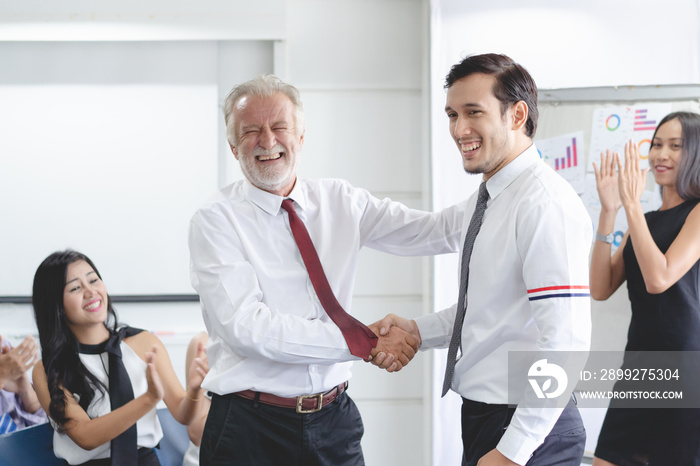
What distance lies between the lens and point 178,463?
8.90 feet

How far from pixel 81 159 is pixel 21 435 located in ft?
6.02

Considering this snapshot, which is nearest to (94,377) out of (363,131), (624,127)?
(363,131)

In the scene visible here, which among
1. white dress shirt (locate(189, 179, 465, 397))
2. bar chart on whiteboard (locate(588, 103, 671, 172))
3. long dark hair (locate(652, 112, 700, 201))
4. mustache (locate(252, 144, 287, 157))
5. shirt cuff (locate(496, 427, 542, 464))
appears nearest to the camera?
shirt cuff (locate(496, 427, 542, 464))

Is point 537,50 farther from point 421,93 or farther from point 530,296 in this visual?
point 530,296

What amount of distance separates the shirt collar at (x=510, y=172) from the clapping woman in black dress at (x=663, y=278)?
82 cm

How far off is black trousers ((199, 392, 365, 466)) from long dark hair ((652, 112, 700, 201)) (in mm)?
1588

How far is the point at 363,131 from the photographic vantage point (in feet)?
12.2

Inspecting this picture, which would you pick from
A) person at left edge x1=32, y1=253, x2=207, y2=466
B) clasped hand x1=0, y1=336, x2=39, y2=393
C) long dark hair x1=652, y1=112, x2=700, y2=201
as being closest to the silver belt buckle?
person at left edge x1=32, y1=253, x2=207, y2=466

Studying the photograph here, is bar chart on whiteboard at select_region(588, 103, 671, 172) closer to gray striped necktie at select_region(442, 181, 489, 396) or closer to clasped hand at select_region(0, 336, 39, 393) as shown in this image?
gray striped necktie at select_region(442, 181, 489, 396)

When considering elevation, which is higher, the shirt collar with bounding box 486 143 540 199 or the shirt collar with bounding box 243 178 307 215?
the shirt collar with bounding box 486 143 540 199

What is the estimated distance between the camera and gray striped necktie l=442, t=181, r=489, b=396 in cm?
178

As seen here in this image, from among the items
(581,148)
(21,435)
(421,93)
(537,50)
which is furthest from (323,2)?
(21,435)

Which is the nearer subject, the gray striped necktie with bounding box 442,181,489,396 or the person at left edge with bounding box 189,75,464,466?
the gray striped necktie with bounding box 442,181,489,396

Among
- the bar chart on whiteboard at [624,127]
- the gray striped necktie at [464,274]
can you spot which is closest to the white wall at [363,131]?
the bar chart on whiteboard at [624,127]
